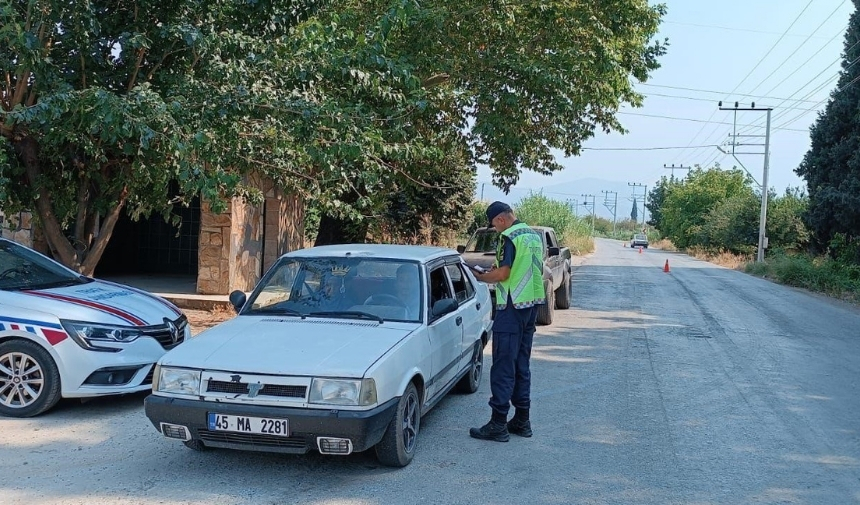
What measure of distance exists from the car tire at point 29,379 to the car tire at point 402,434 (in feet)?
10.1

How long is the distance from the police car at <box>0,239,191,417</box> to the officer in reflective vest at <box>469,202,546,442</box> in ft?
9.96

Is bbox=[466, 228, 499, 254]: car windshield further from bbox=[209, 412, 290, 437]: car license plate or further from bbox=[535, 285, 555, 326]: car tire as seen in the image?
bbox=[209, 412, 290, 437]: car license plate

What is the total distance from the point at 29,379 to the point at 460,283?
3.90m

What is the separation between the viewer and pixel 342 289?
5.96 meters

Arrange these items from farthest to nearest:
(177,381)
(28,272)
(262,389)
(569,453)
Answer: (28,272), (569,453), (177,381), (262,389)

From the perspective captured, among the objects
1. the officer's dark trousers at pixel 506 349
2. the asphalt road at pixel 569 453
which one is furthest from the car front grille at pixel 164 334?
the officer's dark trousers at pixel 506 349

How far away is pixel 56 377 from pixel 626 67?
12454 millimetres

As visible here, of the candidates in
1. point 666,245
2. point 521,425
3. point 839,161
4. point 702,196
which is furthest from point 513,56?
point 666,245

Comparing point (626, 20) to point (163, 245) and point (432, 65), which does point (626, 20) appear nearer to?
point (432, 65)

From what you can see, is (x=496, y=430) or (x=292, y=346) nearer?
(x=292, y=346)

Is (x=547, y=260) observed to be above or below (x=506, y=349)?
above

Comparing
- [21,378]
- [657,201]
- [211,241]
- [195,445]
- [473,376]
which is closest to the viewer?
[195,445]

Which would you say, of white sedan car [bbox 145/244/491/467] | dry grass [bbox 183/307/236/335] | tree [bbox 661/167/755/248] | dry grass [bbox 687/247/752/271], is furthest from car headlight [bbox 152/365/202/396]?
tree [bbox 661/167/755/248]

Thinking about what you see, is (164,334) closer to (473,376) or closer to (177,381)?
(177,381)
